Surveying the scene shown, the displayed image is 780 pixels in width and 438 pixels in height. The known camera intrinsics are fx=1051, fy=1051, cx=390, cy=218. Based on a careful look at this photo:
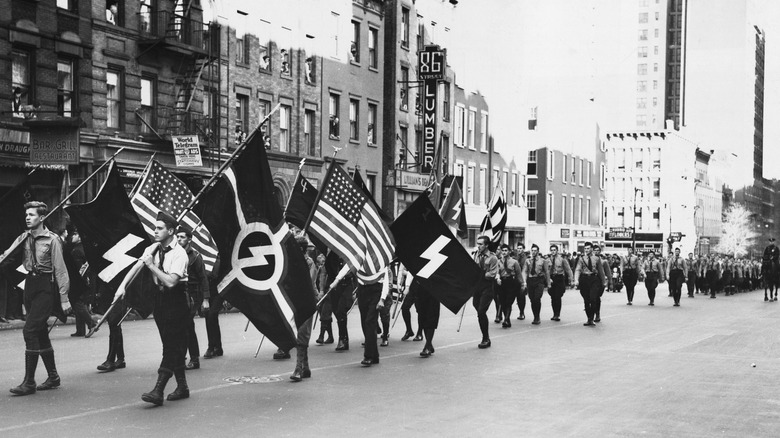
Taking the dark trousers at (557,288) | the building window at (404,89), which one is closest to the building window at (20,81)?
the dark trousers at (557,288)

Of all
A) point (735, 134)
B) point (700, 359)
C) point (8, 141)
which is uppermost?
point (735, 134)

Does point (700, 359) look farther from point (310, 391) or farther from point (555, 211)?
point (555, 211)

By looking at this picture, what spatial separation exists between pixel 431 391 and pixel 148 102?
2354cm

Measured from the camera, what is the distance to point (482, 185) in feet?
202

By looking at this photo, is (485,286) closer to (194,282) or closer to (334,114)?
(194,282)

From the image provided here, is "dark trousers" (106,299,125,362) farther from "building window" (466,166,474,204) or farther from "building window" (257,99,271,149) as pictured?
"building window" (466,166,474,204)

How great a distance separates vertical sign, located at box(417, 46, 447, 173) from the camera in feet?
167

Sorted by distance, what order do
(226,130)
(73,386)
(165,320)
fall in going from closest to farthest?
1. (165,320)
2. (73,386)
3. (226,130)

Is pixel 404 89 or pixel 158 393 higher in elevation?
pixel 404 89

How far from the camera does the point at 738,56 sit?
168 metres

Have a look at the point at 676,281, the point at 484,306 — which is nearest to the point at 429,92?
the point at 676,281

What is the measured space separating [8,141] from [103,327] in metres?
9.26

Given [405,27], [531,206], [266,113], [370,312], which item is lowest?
[370,312]

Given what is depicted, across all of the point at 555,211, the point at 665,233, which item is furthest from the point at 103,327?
the point at 665,233
